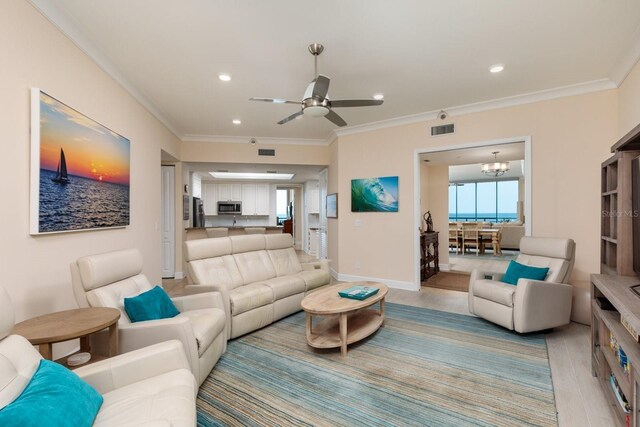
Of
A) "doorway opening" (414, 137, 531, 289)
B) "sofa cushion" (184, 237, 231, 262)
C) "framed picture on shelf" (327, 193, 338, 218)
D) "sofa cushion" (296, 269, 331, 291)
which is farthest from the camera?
"framed picture on shelf" (327, 193, 338, 218)

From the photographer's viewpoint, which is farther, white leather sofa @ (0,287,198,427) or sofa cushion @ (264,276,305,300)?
sofa cushion @ (264,276,305,300)

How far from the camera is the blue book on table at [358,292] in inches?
113

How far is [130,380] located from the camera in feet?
4.95

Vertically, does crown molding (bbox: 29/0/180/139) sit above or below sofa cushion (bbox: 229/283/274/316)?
above

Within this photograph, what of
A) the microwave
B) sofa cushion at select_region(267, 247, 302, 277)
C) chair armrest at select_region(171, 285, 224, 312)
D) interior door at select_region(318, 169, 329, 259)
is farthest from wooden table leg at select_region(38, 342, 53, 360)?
the microwave

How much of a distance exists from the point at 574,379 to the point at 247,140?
18.4 ft

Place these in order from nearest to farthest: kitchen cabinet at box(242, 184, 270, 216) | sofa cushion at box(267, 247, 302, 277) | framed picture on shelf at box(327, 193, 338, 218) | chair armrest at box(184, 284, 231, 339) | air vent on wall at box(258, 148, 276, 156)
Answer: chair armrest at box(184, 284, 231, 339) < sofa cushion at box(267, 247, 302, 277) < framed picture on shelf at box(327, 193, 338, 218) < air vent on wall at box(258, 148, 276, 156) < kitchen cabinet at box(242, 184, 270, 216)

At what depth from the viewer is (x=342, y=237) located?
532 centimetres

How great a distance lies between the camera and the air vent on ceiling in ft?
14.2

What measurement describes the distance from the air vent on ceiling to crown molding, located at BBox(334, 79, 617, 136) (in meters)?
0.15

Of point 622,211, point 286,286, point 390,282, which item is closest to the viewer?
point 622,211

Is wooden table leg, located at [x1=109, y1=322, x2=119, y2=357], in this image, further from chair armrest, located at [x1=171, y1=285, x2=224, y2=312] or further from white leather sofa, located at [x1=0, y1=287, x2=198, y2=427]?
chair armrest, located at [x1=171, y1=285, x2=224, y2=312]

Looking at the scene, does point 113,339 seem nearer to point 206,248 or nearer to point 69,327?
point 69,327

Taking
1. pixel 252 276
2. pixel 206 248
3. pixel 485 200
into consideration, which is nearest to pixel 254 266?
pixel 252 276
